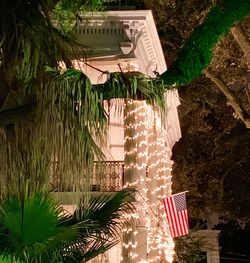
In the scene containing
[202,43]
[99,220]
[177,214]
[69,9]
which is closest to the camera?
[99,220]

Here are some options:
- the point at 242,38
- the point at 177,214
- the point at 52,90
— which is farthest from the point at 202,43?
the point at 177,214

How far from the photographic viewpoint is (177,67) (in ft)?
30.2

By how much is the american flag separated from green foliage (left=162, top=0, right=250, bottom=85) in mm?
6724

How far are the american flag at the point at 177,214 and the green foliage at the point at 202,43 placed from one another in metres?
6.72

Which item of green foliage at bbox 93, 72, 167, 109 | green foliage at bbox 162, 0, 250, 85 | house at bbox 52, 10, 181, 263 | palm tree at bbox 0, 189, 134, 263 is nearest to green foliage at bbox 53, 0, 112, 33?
green foliage at bbox 162, 0, 250, 85

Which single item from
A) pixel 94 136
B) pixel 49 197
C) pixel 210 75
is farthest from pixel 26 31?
pixel 210 75

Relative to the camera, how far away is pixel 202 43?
937cm

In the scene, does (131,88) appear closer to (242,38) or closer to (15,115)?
(15,115)

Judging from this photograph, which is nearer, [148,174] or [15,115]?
[15,115]

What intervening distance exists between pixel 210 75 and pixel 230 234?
17028 millimetres

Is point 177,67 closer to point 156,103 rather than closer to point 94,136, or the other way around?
point 156,103

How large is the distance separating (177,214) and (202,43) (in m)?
7.20

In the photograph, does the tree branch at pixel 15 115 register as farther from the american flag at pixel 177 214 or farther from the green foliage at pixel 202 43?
the american flag at pixel 177 214

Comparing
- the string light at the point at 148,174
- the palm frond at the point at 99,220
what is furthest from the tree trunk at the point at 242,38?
the palm frond at the point at 99,220
